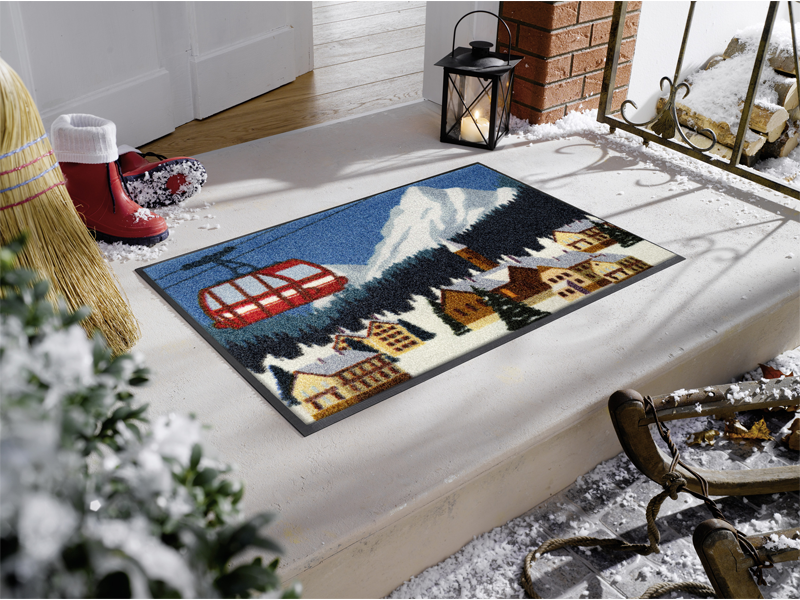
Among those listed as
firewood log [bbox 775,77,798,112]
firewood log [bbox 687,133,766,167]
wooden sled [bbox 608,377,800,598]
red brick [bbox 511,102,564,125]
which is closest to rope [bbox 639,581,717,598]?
wooden sled [bbox 608,377,800,598]

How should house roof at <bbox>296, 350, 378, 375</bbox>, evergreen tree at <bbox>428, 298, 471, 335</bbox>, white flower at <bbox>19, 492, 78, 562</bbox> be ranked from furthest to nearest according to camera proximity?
evergreen tree at <bbox>428, 298, 471, 335</bbox>, house roof at <bbox>296, 350, 378, 375</bbox>, white flower at <bbox>19, 492, 78, 562</bbox>

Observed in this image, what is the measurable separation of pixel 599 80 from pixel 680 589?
1.97 meters

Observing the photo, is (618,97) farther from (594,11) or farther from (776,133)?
(776,133)

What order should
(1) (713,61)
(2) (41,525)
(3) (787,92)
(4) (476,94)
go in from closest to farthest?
(2) (41,525) < (4) (476,94) < (3) (787,92) < (1) (713,61)

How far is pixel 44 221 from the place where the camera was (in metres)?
1.24

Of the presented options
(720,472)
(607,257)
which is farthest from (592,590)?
(607,257)

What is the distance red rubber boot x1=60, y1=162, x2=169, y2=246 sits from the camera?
168 centimetres

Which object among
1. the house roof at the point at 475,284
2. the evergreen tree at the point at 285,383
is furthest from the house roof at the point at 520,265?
the evergreen tree at the point at 285,383

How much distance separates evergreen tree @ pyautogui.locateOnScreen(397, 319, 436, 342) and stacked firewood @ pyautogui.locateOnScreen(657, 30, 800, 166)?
1941mm

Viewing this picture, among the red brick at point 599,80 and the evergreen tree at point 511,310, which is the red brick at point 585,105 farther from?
the evergreen tree at point 511,310

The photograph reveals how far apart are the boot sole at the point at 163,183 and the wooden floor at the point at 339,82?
37 centimetres

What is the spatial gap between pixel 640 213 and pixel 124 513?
186 cm

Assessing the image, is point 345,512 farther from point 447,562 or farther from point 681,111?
point 681,111

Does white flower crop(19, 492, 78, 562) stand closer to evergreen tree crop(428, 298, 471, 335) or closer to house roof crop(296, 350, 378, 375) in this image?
house roof crop(296, 350, 378, 375)
